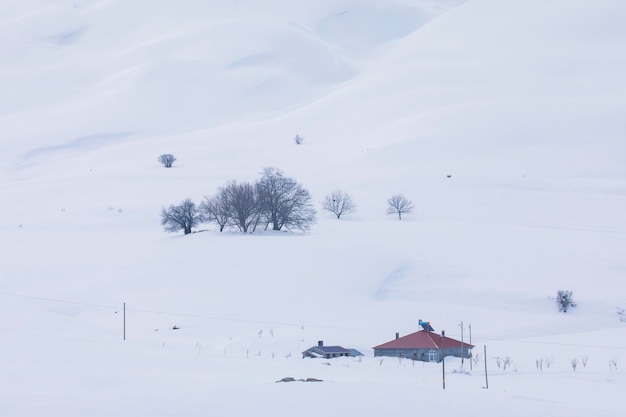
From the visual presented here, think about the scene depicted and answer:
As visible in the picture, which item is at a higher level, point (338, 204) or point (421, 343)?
point (338, 204)

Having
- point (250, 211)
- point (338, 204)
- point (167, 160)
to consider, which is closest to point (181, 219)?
point (250, 211)

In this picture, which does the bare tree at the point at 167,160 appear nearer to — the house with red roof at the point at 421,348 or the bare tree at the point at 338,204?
the bare tree at the point at 338,204

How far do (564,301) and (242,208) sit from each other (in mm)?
16756

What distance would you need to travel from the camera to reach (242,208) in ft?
150

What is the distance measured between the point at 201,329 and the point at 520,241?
16699 millimetres

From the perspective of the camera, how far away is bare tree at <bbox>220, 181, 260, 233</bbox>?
45.7 m

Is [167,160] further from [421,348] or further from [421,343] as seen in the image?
[421,348]

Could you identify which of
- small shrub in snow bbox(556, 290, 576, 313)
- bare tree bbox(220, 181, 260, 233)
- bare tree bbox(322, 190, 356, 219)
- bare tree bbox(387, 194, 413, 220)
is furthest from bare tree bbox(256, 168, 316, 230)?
small shrub in snow bbox(556, 290, 576, 313)

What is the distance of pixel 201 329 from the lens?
104 feet

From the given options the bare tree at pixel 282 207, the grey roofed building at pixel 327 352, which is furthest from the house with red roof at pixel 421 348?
the bare tree at pixel 282 207

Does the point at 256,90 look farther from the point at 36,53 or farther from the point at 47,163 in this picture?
the point at 36,53

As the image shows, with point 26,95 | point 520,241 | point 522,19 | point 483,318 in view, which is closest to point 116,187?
point 520,241

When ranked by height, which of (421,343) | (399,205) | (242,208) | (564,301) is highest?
(399,205)

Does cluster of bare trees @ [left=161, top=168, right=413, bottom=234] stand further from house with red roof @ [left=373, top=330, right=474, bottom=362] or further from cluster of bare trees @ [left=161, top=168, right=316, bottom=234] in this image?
house with red roof @ [left=373, top=330, right=474, bottom=362]
